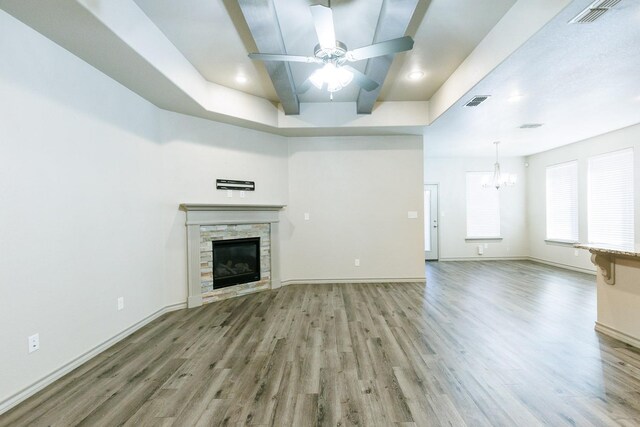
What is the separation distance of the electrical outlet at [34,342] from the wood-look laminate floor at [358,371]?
320mm

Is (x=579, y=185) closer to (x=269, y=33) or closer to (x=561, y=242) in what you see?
(x=561, y=242)

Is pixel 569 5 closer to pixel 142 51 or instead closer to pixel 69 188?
pixel 142 51

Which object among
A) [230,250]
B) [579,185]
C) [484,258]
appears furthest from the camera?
[484,258]

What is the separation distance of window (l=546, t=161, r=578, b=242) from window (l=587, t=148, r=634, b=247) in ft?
1.10

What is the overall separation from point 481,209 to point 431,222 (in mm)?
1327

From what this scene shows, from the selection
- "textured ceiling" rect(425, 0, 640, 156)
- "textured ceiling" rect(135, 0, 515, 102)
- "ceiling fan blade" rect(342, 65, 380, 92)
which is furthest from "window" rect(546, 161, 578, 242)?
"ceiling fan blade" rect(342, 65, 380, 92)

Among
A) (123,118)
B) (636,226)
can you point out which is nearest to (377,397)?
(123,118)

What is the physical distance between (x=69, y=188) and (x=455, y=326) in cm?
391

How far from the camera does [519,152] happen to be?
6414 millimetres

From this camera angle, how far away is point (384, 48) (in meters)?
2.06

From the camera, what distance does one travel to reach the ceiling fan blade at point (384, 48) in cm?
197

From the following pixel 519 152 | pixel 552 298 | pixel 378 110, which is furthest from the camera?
pixel 519 152

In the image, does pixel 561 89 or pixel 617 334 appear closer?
pixel 617 334

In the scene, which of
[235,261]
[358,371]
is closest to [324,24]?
[358,371]
